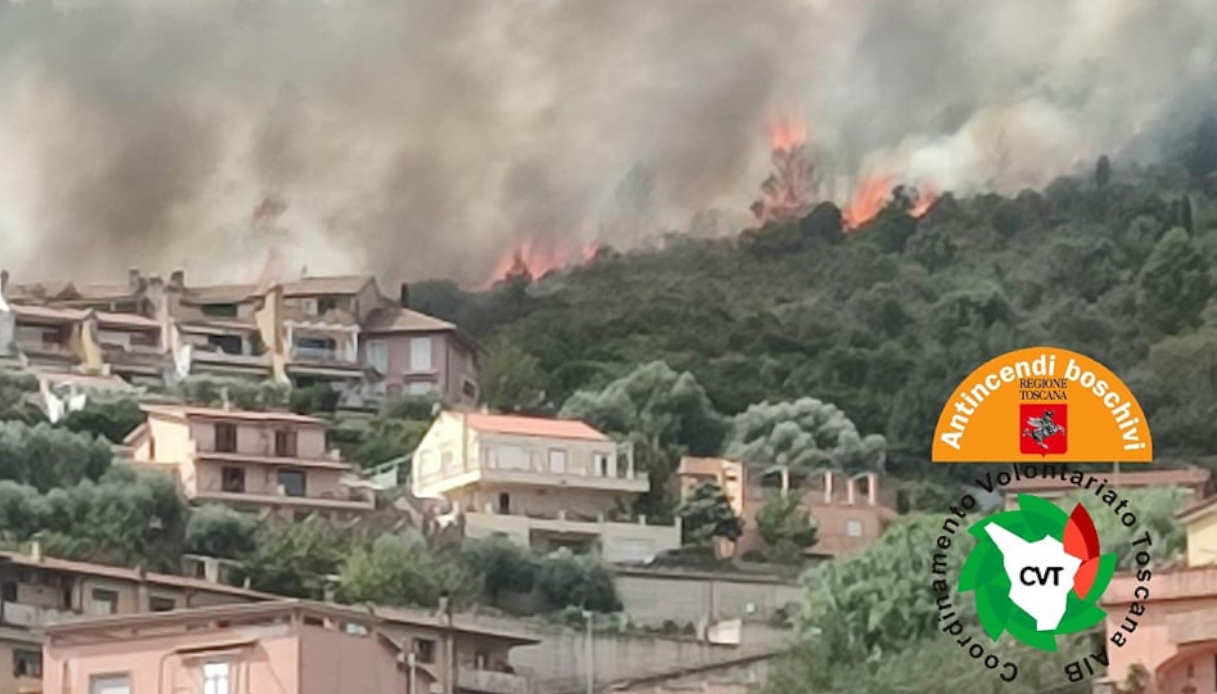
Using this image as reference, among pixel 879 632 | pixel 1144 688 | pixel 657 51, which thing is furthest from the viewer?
pixel 657 51

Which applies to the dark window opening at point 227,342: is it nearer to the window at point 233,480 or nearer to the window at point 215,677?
the window at point 233,480

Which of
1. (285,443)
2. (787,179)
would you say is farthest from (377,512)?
(787,179)

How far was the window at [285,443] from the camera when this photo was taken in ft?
45.6

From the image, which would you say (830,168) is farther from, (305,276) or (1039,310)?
(305,276)

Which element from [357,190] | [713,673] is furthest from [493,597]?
[357,190]

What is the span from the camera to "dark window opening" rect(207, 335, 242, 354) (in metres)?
14.2

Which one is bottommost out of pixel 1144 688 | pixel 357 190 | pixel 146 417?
pixel 1144 688

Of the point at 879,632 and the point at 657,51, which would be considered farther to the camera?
the point at 657,51

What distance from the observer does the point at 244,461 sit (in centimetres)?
1390

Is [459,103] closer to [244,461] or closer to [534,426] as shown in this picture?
[534,426]

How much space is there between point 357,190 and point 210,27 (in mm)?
1093

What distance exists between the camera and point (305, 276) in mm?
14242

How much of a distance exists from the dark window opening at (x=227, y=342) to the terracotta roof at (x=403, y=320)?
0.64 meters

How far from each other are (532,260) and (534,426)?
0.83 meters
